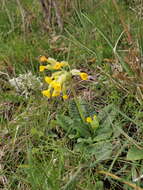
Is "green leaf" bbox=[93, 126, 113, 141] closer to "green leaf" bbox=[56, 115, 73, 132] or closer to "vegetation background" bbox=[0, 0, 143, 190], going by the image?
"vegetation background" bbox=[0, 0, 143, 190]

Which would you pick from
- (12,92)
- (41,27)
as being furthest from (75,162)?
(41,27)

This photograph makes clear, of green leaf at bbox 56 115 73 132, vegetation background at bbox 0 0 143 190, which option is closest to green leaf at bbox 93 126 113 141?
vegetation background at bbox 0 0 143 190

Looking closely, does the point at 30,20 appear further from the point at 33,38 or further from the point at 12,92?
the point at 12,92

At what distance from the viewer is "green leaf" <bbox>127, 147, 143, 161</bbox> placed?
131cm

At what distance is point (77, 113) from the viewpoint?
5.57ft

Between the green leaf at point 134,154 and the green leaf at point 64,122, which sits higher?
the green leaf at point 134,154

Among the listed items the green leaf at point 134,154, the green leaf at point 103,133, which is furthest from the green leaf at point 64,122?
the green leaf at point 134,154

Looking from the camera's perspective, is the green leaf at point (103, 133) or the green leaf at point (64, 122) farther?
the green leaf at point (64, 122)

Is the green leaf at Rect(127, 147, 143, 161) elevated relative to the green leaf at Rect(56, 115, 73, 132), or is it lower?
elevated

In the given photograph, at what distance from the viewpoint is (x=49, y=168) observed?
4.38 feet

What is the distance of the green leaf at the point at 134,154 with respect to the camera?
1.31m

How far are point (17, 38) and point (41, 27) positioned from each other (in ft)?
0.97

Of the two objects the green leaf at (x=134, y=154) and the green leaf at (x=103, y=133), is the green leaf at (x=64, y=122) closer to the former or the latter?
the green leaf at (x=103, y=133)

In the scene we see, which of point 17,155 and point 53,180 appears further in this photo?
point 17,155
